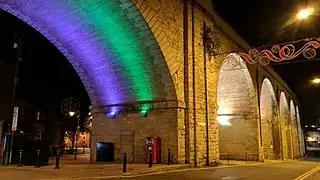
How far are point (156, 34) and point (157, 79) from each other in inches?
86.3

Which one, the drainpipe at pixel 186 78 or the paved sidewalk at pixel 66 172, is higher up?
the drainpipe at pixel 186 78

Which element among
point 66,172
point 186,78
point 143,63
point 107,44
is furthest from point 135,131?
point 66,172

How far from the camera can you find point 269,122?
28797 mm

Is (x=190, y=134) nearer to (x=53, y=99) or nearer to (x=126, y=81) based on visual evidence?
(x=126, y=81)

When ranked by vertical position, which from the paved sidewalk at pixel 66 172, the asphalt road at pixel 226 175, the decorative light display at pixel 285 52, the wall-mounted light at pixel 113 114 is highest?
the decorative light display at pixel 285 52

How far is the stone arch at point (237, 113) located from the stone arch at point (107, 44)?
9.92 m

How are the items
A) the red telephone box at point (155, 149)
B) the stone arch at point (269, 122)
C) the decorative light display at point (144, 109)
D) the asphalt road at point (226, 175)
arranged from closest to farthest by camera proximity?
the asphalt road at point (226, 175) → the red telephone box at point (155, 149) → the decorative light display at point (144, 109) → the stone arch at point (269, 122)

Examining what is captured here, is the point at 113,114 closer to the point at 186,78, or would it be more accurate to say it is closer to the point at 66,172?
the point at 186,78

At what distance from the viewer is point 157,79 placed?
14.0 metres

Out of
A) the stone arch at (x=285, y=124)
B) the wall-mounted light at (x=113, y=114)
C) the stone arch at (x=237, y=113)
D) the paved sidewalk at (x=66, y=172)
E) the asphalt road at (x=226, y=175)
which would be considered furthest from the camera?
the stone arch at (x=285, y=124)

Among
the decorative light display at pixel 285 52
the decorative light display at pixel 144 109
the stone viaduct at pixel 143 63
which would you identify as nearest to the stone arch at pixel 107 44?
the stone viaduct at pixel 143 63

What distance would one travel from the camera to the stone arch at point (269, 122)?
90.4 ft

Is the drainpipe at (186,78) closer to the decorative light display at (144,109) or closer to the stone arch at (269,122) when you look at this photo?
the decorative light display at (144,109)

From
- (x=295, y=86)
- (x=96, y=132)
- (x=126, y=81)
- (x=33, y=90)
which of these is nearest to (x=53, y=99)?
(x=33, y=90)
